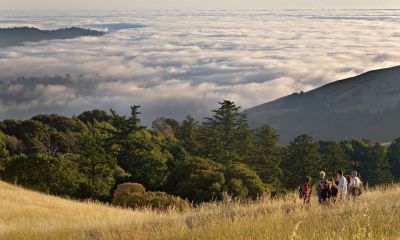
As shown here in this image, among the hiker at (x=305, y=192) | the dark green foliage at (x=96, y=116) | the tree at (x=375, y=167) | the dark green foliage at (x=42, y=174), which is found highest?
the hiker at (x=305, y=192)

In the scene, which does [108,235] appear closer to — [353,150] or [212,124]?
[212,124]

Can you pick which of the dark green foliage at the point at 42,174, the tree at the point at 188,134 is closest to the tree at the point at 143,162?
the tree at the point at 188,134

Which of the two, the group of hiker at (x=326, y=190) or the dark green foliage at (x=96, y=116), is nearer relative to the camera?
the group of hiker at (x=326, y=190)

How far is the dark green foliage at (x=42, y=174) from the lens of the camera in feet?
152

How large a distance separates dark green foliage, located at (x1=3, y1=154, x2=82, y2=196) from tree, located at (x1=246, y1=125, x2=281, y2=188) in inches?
1120

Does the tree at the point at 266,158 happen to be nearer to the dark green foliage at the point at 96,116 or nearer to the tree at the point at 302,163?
the tree at the point at 302,163

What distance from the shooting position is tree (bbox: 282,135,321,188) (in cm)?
7175

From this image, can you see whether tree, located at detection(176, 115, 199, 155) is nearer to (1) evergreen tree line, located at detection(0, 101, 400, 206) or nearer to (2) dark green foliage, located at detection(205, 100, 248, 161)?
(1) evergreen tree line, located at detection(0, 101, 400, 206)

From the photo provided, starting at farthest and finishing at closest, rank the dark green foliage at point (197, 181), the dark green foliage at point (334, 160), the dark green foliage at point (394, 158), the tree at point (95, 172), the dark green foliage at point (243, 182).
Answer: the dark green foliage at point (394, 158)
the dark green foliage at point (334, 160)
the tree at point (95, 172)
the dark green foliage at point (243, 182)
the dark green foliage at point (197, 181)

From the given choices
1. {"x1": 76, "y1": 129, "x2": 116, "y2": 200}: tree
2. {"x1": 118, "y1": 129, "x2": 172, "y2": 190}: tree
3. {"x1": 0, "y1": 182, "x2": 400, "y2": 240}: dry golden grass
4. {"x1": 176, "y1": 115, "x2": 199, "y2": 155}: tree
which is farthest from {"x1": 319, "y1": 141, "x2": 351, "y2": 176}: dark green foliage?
{"x1": 0, "y1": 182, "x2": 400, "y2": 240}: dry golden grass

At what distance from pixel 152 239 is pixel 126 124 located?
213 ft

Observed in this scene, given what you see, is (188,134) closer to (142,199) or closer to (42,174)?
(42,174)

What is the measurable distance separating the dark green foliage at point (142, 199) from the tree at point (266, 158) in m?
25.3

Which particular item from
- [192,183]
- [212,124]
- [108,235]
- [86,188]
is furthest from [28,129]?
[108,235]
